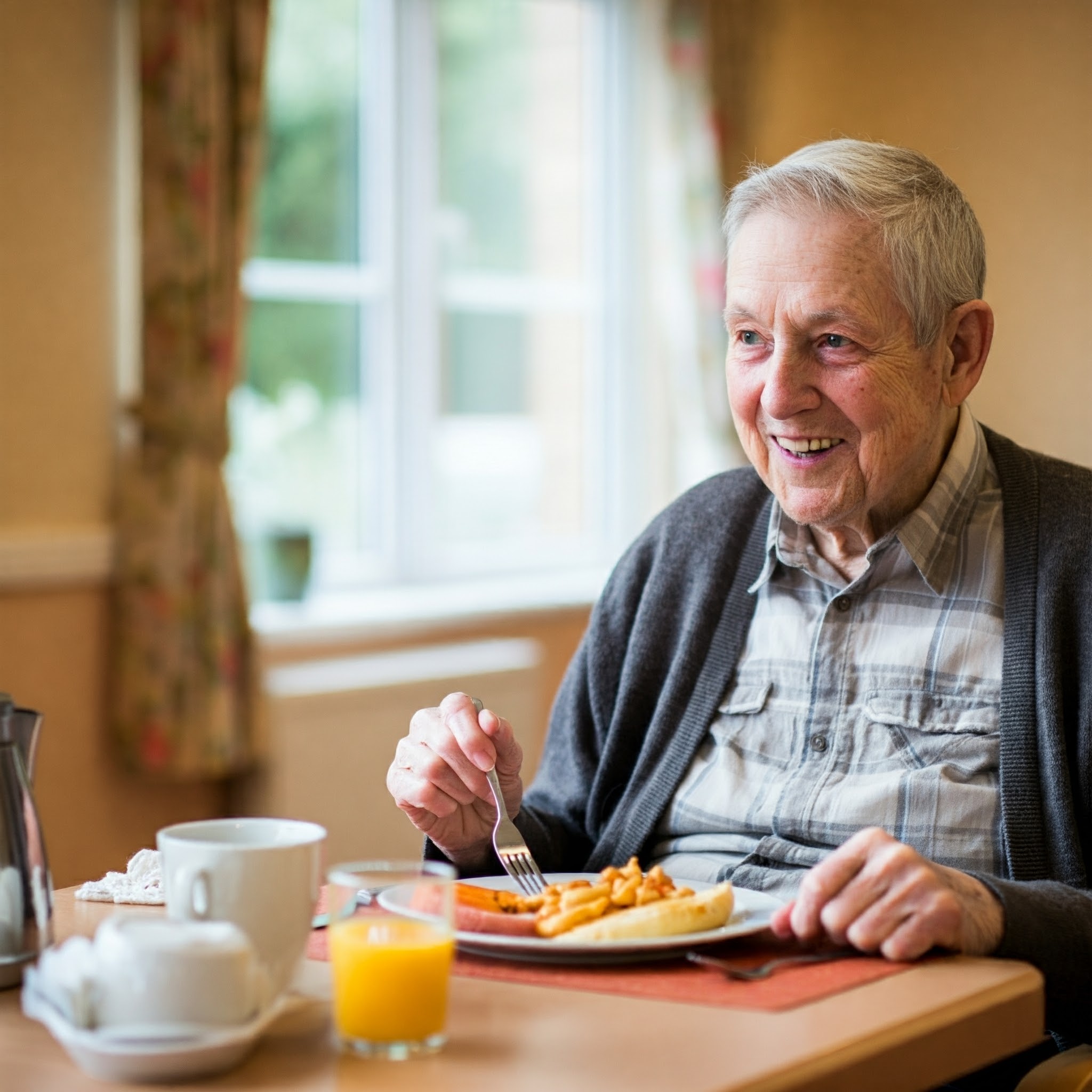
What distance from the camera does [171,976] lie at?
35.9 inches

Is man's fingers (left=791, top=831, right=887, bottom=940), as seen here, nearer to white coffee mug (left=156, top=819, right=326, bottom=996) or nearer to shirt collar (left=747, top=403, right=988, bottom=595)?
white coffee mug (left=156, top=819, right=326, bottom=996)

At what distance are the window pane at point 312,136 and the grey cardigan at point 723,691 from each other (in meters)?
2.03

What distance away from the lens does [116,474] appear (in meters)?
3.12

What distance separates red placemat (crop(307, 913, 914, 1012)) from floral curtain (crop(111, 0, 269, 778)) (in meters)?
1.96

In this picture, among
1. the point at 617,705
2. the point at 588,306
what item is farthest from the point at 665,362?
the point at 617,705

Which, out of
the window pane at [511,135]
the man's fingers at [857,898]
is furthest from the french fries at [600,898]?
the window pane at [511,135]

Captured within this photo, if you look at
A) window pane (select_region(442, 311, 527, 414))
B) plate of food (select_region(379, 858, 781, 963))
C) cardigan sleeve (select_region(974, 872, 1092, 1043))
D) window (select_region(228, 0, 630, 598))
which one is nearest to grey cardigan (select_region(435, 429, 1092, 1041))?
cardigan sleeve (select_region(974, 872, 1092, 1043))

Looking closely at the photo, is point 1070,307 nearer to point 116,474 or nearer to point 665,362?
point 665,362

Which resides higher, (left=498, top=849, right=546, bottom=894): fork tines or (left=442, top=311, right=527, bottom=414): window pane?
(left=442, top=311, right=527, bottom=414): window pane

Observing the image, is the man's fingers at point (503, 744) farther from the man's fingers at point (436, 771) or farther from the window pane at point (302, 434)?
the window pane at point (302, 434)

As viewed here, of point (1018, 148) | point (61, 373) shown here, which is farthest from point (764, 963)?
point (1018, 148)

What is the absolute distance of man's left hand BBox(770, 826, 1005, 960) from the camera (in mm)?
1147

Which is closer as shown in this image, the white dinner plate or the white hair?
the white dinner plate

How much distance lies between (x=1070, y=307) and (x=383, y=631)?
2.18m
